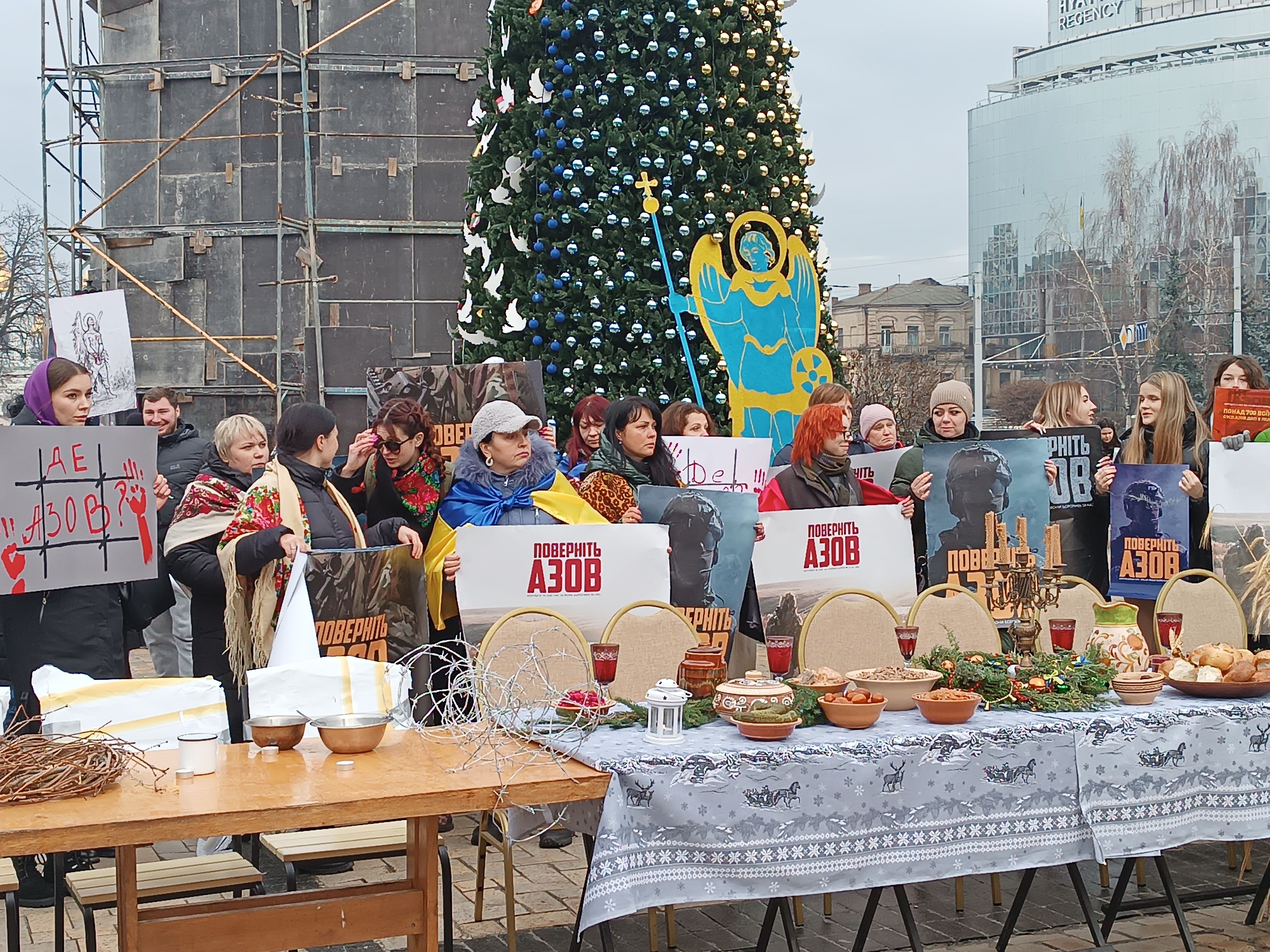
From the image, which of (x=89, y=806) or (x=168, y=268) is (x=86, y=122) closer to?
(x=168, y=268)

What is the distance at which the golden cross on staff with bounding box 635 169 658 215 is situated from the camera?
30.0ft

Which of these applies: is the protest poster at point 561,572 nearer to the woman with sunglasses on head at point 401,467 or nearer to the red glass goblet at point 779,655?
the woman with sunglasses on head at point 401,467

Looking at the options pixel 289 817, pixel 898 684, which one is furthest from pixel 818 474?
pixel 289 817

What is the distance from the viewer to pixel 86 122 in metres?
20.8

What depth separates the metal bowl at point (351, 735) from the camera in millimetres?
4168

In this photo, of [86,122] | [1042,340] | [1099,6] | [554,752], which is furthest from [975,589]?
[1099,6]

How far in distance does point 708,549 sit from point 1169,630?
2.15m

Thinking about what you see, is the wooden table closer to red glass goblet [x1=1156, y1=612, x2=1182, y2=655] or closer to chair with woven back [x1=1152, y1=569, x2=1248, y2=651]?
red glass goblet [x1=1156, y1=612, x2=1182, y2=655]

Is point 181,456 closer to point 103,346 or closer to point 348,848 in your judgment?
point 103,346

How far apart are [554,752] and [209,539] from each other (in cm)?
245

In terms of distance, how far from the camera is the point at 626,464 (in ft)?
22.0

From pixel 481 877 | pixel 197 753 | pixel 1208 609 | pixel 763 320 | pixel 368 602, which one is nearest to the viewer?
pixel 197 753

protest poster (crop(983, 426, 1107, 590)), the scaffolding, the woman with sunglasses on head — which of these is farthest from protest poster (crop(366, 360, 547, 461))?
the scaffolding

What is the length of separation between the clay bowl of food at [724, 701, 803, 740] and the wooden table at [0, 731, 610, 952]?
0.54 meters
